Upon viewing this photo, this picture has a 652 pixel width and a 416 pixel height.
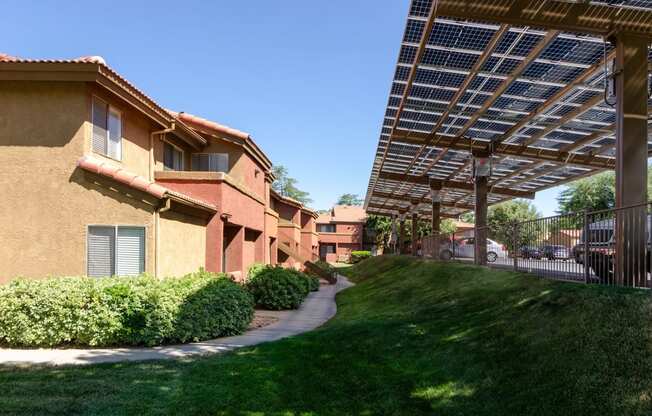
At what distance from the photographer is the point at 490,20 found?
344 inches

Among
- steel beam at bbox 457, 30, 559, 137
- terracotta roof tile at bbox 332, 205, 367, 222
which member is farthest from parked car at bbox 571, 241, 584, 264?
terracotta roof tile at bbox 332, 205, 367, 222

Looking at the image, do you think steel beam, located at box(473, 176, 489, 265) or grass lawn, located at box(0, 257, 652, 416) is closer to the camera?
grass lawn, located at box(0, 257, 652, 416)

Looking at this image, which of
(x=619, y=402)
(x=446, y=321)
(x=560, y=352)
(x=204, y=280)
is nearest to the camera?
(x=619, y=402)

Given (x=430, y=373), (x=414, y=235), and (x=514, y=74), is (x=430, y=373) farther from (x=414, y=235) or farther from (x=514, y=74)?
(x=414, y=235)

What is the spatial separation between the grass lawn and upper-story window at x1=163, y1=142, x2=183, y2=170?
9018mm

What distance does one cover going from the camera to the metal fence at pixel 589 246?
25.2ft

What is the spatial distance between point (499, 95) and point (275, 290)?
10220mm

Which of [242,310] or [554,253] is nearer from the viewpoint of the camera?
[554,253]

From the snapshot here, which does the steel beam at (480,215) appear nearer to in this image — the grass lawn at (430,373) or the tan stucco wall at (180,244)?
the grass lawn at (430,373)

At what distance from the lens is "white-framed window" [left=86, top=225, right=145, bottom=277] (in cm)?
1113

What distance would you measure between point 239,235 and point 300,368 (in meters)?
10.3

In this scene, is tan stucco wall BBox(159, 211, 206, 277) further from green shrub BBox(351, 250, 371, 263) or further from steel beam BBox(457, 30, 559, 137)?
green shrub BBox(351, 250, 371, 263)

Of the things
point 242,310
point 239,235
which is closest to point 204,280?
point 242,310

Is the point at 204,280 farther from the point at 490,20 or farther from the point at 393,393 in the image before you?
the point at 490,20
